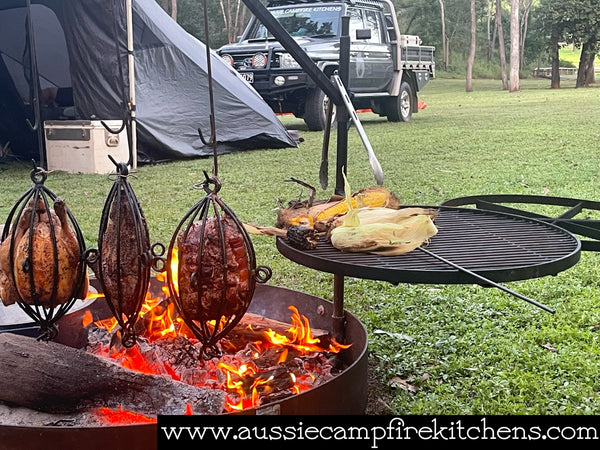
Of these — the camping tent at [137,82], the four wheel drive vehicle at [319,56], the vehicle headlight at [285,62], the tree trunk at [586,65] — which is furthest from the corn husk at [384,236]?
the tree trunk at [586,65]

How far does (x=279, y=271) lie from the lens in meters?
4.47

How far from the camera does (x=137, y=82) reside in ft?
29.0

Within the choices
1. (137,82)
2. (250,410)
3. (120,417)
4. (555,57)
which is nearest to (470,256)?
(250,410)

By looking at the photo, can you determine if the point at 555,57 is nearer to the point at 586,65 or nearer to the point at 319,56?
the point at 586,65

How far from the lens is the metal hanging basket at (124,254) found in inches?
78.0

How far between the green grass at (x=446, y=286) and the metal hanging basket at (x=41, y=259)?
141 cm

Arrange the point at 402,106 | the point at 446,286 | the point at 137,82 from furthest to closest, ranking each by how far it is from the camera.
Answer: the point at 402,106 → the point at 137,82 → the point at 446,286

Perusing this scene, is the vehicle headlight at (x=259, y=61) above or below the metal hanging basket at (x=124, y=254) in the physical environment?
above

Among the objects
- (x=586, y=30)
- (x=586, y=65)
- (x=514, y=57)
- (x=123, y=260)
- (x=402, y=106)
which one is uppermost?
(x=586, y=30)

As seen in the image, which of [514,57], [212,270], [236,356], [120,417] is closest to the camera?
[212,270]

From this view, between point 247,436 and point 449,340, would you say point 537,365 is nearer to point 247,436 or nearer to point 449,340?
point 449,340

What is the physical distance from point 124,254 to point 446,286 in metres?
2.65

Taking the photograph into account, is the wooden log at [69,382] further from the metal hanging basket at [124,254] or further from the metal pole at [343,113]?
the metal pole at [343,113]

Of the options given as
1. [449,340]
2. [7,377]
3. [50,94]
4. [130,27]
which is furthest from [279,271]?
[50,94]
